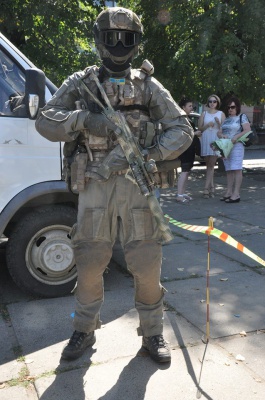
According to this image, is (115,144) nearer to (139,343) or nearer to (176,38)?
(139,343)

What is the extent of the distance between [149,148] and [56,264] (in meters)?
1.63

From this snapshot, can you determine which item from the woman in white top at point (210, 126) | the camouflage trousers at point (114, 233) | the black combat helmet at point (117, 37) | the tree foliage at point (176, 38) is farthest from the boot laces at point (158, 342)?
the tree foliage at point (176, 38)

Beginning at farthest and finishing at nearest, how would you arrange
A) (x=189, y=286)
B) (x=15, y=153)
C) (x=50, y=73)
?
(x=50, y=73)
(x=189, y=286)
(x=15, y=153)

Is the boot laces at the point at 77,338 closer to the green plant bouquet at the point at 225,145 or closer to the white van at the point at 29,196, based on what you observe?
the white van at the point at 29,196

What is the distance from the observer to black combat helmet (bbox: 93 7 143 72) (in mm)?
2871

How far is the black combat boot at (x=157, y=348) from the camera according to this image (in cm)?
A: 310

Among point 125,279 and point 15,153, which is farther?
point 125,279

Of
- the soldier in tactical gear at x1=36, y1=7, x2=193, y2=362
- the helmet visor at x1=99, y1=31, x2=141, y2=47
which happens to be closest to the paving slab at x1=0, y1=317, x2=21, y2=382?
the soldier in tactical gear at x1=36, y1=7, x2=193, y2=362

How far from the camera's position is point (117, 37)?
2.89m

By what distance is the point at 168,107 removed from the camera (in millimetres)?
3037

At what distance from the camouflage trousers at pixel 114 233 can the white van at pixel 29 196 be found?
1039 millimetres

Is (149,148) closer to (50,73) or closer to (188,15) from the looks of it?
(50,73)

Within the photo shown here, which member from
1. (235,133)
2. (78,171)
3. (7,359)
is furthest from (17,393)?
(235,133)

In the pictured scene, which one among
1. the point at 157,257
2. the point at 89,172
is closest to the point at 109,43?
the point at 89,172
